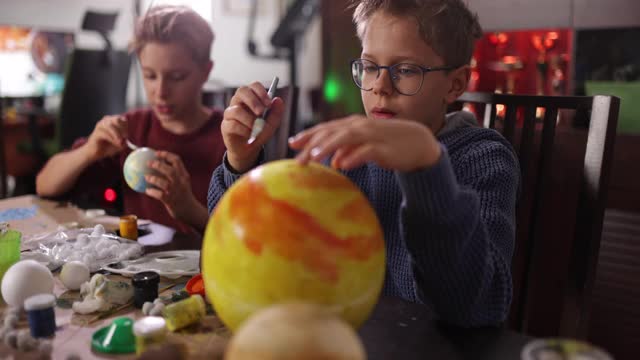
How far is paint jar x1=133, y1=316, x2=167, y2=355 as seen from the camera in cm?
65

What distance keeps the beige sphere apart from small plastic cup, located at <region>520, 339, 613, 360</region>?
15cm

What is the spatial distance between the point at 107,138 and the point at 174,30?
0.37m

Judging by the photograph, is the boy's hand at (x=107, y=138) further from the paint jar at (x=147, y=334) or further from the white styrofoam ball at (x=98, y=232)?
the paint jar at (x=147, y=334)

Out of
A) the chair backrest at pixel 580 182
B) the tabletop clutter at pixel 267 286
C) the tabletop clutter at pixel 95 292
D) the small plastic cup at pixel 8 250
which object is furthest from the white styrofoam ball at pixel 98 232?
the chair backrest at pixel 580 182

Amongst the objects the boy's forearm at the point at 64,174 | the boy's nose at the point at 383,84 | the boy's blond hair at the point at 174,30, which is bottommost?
the boy's forearm at the point at 64,174

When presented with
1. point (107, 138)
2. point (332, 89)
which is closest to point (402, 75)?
point (107, 138)

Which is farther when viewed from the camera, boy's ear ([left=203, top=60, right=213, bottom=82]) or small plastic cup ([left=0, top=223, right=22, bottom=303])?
boy's ear ([left=203, top=60, right=213, bottom=82])

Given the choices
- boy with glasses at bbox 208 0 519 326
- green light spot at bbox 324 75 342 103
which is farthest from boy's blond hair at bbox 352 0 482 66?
green light spot at bbox 324 75 342 103

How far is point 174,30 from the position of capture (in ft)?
5.42

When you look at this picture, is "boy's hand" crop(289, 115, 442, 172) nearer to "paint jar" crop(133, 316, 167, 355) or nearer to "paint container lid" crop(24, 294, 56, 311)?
"paint jar" crop(133, 316, 167, 355)

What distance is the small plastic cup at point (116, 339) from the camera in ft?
2.15

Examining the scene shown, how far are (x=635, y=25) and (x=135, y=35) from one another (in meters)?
1.84

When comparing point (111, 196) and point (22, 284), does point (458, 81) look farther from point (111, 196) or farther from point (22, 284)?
point (111, 196)

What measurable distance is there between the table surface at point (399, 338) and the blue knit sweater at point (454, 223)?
0.03 m
